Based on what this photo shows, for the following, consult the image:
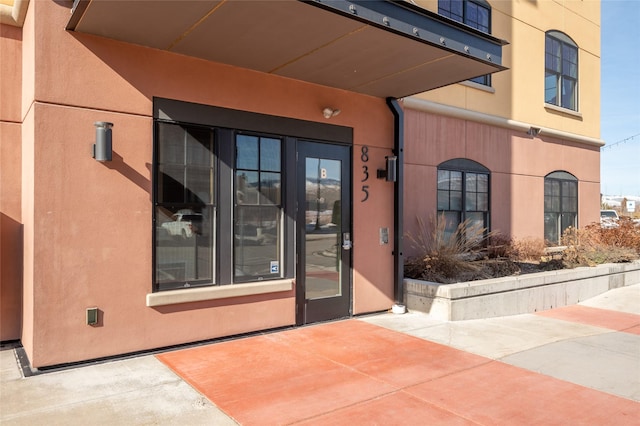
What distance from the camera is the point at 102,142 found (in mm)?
5258

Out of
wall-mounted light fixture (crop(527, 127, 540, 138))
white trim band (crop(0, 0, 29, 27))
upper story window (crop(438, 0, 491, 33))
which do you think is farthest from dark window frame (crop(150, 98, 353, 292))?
wall-mounted light fixture (crop(527, 127, 540, 138))

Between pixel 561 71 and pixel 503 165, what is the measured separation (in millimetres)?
4092

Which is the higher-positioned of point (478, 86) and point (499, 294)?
point (478, 86)

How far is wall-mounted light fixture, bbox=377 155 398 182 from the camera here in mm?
7898

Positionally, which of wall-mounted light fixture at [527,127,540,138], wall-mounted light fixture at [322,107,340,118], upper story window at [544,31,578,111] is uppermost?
upper story window at [544,31,578,111]

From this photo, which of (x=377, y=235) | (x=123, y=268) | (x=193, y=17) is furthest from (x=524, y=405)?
(x=193, y=17)

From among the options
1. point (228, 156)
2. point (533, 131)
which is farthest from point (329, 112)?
point (533, 131)

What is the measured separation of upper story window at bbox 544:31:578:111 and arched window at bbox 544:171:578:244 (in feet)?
7.15

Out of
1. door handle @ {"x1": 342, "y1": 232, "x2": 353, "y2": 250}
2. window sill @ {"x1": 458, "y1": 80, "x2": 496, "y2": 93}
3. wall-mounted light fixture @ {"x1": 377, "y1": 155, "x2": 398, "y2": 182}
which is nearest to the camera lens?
door handle @ {"x1": 342, "y1": 232, "x2": 353, "y2": 250}

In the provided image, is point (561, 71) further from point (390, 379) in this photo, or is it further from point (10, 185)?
point (10, 185)

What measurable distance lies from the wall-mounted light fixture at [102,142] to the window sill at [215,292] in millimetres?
1687

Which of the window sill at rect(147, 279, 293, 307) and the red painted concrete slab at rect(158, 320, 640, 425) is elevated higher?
the window sill at rect(147, 279, 293, 307)

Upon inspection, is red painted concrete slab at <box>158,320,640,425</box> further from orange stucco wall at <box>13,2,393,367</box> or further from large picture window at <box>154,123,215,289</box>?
large picture window at <box>154,123,215,289</box>

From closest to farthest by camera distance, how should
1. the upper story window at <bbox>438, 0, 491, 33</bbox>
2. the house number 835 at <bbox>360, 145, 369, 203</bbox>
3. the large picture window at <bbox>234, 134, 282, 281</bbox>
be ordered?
the large picture window at <bbox>234, 134, 282, 281</bbox>
the house number 835 at <bbox>360, 145, 369, 203</bbox>
the upper story window at <bbox>438, 0, 491, 33</bbox>
